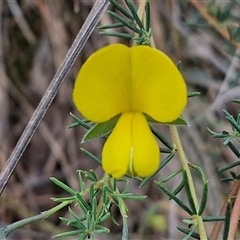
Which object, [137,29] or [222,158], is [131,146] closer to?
[137,29]

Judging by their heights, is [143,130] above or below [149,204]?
above

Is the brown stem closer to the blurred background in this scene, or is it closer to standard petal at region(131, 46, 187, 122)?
the blurred background

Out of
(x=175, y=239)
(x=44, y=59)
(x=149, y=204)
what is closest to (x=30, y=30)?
(x=44, y=59)

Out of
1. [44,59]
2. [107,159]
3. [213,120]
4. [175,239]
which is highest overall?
[107,159]

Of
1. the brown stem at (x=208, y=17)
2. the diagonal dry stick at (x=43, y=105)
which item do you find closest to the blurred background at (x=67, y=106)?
the brown stem at (x=208, y=17)

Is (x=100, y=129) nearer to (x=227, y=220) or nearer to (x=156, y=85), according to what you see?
(x=156, y=85)

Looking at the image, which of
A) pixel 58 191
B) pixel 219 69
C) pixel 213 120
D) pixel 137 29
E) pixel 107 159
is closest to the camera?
pixel 107 159

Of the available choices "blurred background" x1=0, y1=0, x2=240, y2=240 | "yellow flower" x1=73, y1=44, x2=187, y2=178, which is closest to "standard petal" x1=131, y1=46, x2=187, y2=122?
"yellow flower" x1=73, y1=44, x2=187, y2=178
